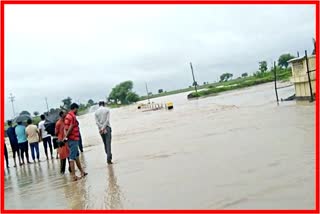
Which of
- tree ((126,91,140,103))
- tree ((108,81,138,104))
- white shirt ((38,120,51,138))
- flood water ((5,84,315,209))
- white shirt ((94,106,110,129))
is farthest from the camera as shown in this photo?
tree ((108,81,138,104))

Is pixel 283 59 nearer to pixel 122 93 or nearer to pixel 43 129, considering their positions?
pixel 122 93

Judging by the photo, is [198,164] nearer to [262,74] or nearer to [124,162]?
[124,162]

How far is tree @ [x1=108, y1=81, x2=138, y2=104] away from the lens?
433 ft

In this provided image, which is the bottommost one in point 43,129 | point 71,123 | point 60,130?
→ point 43,129

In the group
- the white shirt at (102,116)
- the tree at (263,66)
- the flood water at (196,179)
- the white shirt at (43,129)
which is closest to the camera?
the flood water at (196,179)

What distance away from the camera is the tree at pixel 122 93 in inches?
5192

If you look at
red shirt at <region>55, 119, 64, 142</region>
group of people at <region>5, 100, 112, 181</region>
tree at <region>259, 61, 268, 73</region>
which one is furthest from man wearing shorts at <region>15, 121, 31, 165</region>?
tree at <region>259, 61, 268, 73</region>

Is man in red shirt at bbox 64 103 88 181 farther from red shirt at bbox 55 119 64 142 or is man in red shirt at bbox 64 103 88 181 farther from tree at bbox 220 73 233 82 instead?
tree at bbox 220 73 233 82

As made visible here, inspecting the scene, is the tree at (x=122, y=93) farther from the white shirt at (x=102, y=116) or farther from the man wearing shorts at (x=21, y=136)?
the white shirt at (x=102, y=116)

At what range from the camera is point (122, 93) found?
445ft

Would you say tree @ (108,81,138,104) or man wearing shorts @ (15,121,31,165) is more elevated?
tree @ (108,81,138,104)

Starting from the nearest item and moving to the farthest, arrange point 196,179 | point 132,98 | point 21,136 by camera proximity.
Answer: point 196,179 < point 21,136 < point 132,98

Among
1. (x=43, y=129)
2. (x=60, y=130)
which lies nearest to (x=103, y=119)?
(x=60, y=130)

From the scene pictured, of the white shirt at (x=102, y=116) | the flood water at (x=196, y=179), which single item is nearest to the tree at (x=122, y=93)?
the flood water at (x=196, y=179)
